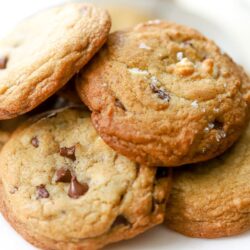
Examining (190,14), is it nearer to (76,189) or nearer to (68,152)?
(68,152)

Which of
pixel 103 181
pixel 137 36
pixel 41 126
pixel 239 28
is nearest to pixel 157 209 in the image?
pixel 103 181

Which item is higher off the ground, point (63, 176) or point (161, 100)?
point (161, 100)

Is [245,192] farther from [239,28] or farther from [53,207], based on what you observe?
[239,28]

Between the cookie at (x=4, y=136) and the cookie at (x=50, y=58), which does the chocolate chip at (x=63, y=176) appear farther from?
the cookie at (x=4, y=136)

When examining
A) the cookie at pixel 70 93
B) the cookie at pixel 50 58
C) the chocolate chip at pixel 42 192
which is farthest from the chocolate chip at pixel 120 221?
the cookie at pixel 70 93

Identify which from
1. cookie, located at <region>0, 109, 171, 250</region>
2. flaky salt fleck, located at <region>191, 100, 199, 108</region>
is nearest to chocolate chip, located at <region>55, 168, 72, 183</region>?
cookie, located at <region>0, 109, 171, 250</region>

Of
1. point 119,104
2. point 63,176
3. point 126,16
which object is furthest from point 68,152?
point 126,16
